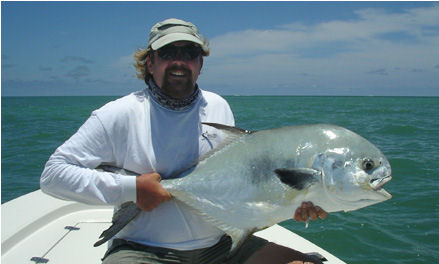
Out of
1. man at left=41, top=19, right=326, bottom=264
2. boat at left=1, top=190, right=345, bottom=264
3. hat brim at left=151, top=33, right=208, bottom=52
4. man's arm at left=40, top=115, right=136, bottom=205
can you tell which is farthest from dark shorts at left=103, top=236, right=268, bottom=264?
hat brim at left=151, top=33, right=208, bottom=52

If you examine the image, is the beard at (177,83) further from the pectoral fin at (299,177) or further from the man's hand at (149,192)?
the pectoral fin at (299,177)

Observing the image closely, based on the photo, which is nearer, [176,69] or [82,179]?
[82,179]

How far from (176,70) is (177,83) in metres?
0.08

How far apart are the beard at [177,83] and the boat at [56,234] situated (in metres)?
Result: 1.47

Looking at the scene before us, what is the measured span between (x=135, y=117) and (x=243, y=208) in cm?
84

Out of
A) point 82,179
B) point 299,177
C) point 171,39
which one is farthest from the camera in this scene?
point 171,39

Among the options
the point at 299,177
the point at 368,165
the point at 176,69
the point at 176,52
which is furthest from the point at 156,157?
the point at 368,165

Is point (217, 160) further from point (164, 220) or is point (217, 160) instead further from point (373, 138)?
point (373, 138)

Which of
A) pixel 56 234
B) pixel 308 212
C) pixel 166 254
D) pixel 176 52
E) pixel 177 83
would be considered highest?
pixel 176 52

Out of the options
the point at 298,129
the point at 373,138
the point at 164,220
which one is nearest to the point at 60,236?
the point at 164,220

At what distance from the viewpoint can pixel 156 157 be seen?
2275 mm

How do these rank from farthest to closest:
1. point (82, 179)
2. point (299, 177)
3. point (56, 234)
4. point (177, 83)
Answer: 1. point (56, 234)
2. point (177, 83)
3. point (82, 179)
4. point (299, 177)

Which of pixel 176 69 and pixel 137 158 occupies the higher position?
pixel 176 69

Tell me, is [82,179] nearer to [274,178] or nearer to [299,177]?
[274,178]
